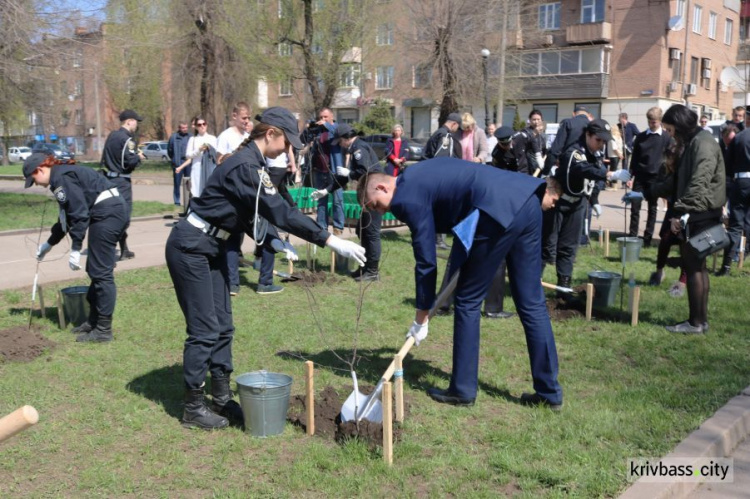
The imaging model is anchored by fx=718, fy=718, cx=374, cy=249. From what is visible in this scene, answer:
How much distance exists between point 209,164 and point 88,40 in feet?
32.7

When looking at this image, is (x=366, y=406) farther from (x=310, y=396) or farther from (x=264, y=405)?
(x=264, y=405)

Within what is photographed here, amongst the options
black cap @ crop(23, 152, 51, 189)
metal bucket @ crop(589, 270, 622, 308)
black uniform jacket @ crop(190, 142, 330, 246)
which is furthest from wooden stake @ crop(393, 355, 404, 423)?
black cap @ crop(23, 152, 51, 189)

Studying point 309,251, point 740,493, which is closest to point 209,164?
point 309,251

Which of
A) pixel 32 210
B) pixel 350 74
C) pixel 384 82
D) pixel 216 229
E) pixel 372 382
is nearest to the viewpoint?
pixel 216 229

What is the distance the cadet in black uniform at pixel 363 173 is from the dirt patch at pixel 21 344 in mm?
3960

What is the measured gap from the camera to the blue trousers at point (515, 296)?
4.88 meters

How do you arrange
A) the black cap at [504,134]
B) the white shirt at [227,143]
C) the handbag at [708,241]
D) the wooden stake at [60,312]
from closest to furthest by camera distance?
the handbag at [708,241] → the wooden stake at [60,312] → the white shirt at [227,143] → the black cap at [504,134]

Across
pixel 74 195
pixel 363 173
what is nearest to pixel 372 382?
pixel 74 195

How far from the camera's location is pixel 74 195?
6359 mm

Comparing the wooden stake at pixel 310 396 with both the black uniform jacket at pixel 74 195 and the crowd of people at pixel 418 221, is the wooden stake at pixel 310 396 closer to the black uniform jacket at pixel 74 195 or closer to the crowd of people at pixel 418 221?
the crowd of people at pixel 418 221

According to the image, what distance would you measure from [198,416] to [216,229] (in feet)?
4.13

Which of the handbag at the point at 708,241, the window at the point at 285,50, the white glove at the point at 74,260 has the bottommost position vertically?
the white glove at the point at 74,260

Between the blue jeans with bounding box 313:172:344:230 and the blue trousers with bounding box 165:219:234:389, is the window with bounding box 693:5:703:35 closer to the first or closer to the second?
the blue jeans with bounding box 313:172:344:230

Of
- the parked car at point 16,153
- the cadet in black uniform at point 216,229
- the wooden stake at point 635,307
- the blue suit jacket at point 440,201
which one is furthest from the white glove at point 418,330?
the parked car at point 16,153
